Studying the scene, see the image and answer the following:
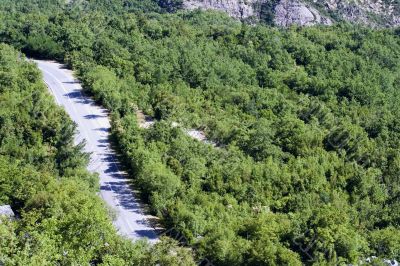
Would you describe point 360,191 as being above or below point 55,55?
below

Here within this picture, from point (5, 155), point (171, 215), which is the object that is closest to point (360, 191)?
point (171, 215)

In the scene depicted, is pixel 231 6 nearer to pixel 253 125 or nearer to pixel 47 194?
pixel 253 125

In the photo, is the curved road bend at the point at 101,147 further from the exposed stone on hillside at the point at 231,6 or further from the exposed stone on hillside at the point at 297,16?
the exposed stone on hillside at the point at 297,16

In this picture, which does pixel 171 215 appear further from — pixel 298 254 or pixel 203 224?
pixel 298 254

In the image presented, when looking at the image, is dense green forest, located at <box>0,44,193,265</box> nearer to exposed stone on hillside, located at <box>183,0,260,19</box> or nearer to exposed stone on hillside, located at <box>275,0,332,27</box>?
exposed stone on hillside, located at <box>183,0,260,19</box>

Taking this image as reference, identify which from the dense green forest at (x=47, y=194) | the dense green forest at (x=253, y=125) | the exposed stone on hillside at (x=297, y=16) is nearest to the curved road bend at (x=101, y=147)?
the dense green forest at (x=253, y=125)
